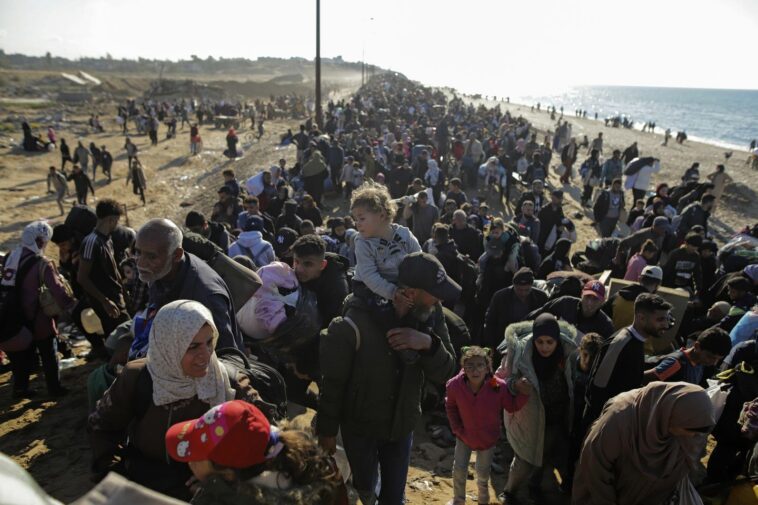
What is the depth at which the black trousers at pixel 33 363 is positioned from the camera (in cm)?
462

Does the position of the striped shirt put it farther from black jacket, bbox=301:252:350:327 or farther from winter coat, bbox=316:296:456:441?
winter coat, bbox=316:296:456:441

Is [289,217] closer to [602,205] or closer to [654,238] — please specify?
[654,238]

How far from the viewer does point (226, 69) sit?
130 metres

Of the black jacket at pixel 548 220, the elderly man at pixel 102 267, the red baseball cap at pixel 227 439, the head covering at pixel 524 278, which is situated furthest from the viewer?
the black jacket at pixel 548 220

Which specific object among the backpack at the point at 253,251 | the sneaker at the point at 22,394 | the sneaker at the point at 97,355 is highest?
the backpack at the point at 253,251

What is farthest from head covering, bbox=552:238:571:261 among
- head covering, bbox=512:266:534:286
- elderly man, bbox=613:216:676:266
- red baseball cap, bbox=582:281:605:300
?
red baseball cap, bbox=582:281:605:300

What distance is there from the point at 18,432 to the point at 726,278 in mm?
8385

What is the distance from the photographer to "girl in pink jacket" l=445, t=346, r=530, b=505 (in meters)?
3.45

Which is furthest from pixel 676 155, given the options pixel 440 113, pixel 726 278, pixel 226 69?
pixel 226 69

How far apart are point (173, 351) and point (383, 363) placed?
115 centimetres

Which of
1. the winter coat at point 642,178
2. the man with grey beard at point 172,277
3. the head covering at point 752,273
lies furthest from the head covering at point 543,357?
the winter coat at point 642,178

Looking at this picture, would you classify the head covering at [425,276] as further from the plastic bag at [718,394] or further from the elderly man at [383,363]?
the plastic bag at [718,394]

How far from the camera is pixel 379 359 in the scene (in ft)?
8.58

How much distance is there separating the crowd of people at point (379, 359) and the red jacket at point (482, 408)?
0.05ft
